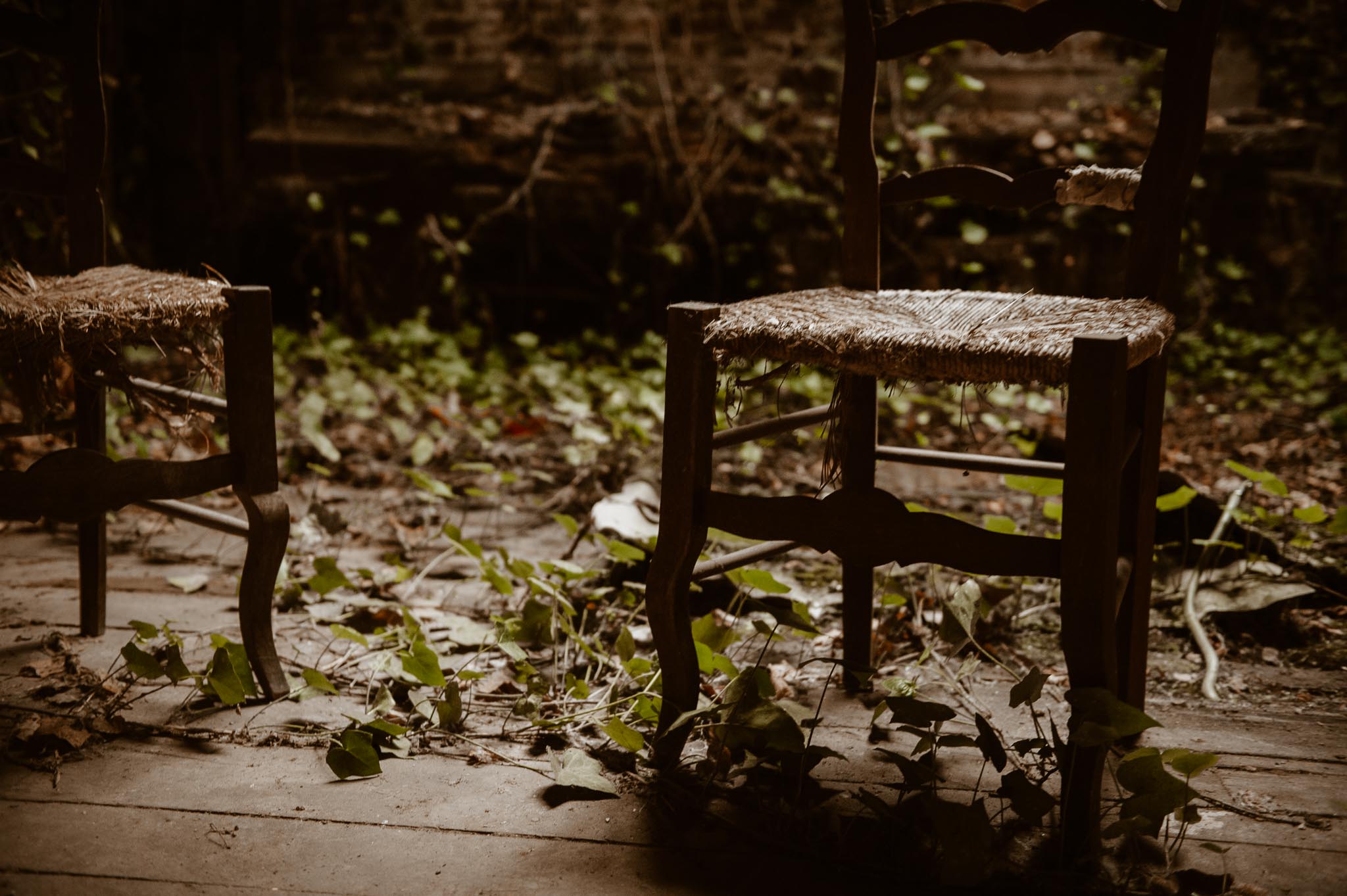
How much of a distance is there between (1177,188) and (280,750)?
1360 mm

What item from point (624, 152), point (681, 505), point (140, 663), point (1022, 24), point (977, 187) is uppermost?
point (624, 152)

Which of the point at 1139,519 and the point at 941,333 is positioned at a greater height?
the point at 941,333

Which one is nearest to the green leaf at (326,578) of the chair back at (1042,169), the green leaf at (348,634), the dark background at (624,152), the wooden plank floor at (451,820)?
the green leaf at (348,634)

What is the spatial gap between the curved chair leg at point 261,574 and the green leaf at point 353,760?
28cm

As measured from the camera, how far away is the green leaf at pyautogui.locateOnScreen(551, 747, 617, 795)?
1.27 m

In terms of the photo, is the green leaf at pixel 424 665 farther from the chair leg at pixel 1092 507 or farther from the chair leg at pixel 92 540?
the chair leg at pixel 1092 507

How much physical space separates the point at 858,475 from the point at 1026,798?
600 millimetres

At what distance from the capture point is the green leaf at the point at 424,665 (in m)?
1.45

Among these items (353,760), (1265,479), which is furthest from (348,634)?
(1265,479)

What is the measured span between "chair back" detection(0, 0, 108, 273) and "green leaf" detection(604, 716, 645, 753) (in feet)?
3.56

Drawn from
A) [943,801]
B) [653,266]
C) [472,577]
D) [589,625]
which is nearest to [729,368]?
[943,801]

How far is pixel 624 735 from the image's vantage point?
132 cm

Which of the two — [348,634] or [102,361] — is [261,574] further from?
[102,361]

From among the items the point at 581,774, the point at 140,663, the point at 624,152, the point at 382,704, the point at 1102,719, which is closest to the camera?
the point at 1102,719
